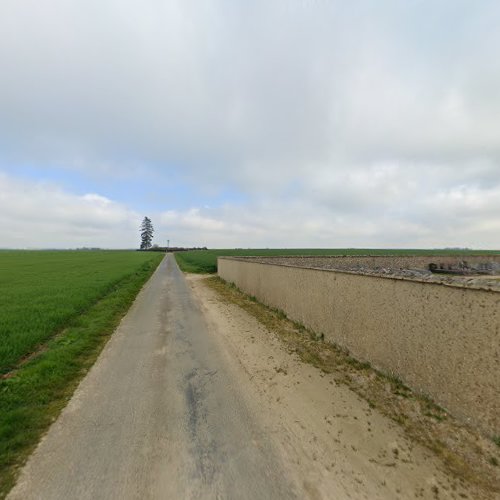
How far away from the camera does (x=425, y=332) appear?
15.0 ft

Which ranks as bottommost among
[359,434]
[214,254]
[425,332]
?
[359,434]

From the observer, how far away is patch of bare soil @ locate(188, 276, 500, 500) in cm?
291

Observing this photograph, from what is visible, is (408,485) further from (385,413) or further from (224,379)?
(224,379)

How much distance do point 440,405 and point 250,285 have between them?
10.9 metres

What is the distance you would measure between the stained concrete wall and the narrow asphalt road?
289 cm

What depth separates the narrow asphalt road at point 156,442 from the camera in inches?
109

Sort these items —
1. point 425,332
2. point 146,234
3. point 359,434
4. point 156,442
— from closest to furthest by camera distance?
point 156,442
point 359,434
point 425,332
point 146,234

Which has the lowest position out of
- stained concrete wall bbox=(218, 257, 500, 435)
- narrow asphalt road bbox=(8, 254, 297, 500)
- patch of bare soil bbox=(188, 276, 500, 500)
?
patch of bare soil bbox=(188, 276, 500, 500)

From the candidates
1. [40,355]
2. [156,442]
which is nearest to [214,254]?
[40,355]

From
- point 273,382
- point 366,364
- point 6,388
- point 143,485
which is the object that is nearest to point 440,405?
point 366,364

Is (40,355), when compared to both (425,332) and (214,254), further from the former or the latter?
(214,254)

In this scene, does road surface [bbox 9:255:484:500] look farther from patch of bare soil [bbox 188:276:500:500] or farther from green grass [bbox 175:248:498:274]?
green grass [bbox 175:248:498:274]

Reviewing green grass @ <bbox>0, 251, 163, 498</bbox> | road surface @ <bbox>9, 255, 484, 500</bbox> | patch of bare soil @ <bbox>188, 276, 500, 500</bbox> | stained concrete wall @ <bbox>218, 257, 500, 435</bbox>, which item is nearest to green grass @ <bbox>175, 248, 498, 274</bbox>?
green grass @ <bbox>0, 251, 163, 498</bbox>

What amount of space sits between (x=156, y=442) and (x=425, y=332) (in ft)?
14.4
